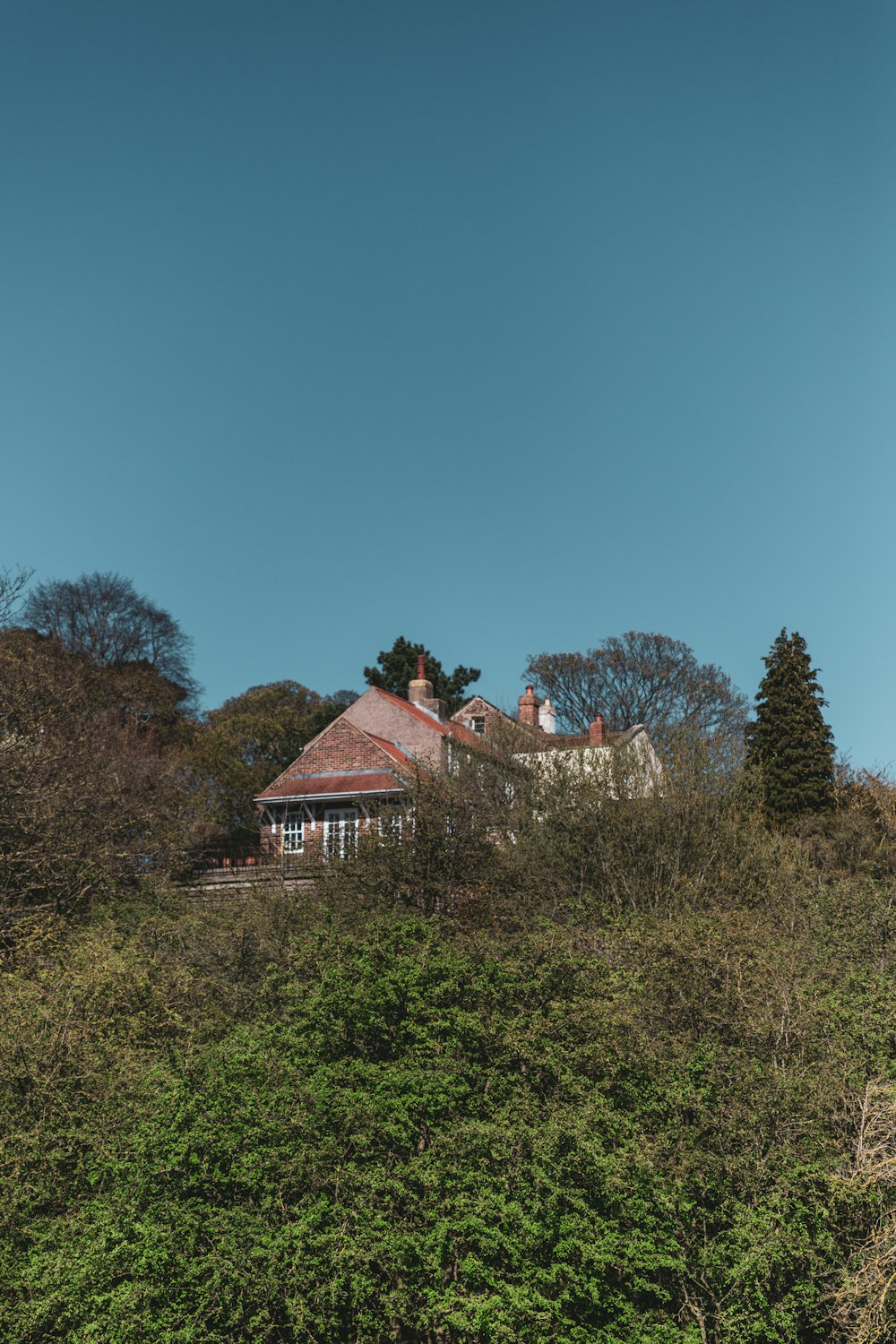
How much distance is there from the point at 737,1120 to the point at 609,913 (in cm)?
592

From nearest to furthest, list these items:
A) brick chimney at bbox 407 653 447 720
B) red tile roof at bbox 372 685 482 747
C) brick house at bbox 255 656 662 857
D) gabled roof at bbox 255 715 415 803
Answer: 1. brick house at bbox 255 656 662 857
2. gabled roof at bbox 255 715 415 803
3. red tile roof at bbox 372 685 482 747
4. brick chimney at bbox 407 653 447 720

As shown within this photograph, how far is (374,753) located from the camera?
1372 inches

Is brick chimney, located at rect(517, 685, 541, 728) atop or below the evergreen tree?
atop

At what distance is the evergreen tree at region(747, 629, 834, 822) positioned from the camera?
29719 mm

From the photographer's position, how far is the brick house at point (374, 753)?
27.3 meters

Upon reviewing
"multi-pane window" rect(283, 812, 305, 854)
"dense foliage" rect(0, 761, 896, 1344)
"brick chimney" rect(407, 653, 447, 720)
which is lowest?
"dense foliage" rect(0, 761, 896, 1344)

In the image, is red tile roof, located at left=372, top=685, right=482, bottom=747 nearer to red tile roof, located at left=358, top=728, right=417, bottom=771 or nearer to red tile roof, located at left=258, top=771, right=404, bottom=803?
red tile roof, located at left=358, top=728, right=417, bottom=771

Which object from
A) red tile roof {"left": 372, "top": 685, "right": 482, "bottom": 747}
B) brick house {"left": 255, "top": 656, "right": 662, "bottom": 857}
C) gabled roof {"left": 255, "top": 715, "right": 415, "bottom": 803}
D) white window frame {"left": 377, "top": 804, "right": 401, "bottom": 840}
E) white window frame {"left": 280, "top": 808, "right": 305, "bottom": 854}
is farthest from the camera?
red tile roof {"left": 372, "top": 685, "right": 482, "bottom": 747}

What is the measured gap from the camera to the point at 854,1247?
8500 millimetres

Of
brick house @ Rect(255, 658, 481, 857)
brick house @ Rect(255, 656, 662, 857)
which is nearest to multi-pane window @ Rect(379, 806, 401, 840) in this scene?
brick house @ Rect(255, 656, 662, 857)

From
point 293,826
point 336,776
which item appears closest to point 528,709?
point 336,776

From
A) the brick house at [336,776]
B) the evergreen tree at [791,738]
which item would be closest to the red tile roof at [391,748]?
the brick house at [336,776]

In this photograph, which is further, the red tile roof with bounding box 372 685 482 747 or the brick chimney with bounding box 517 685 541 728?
the brick chimney with bounding box 517 685 541 728

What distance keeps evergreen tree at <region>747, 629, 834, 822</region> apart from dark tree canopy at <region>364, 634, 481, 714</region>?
23.5 m
